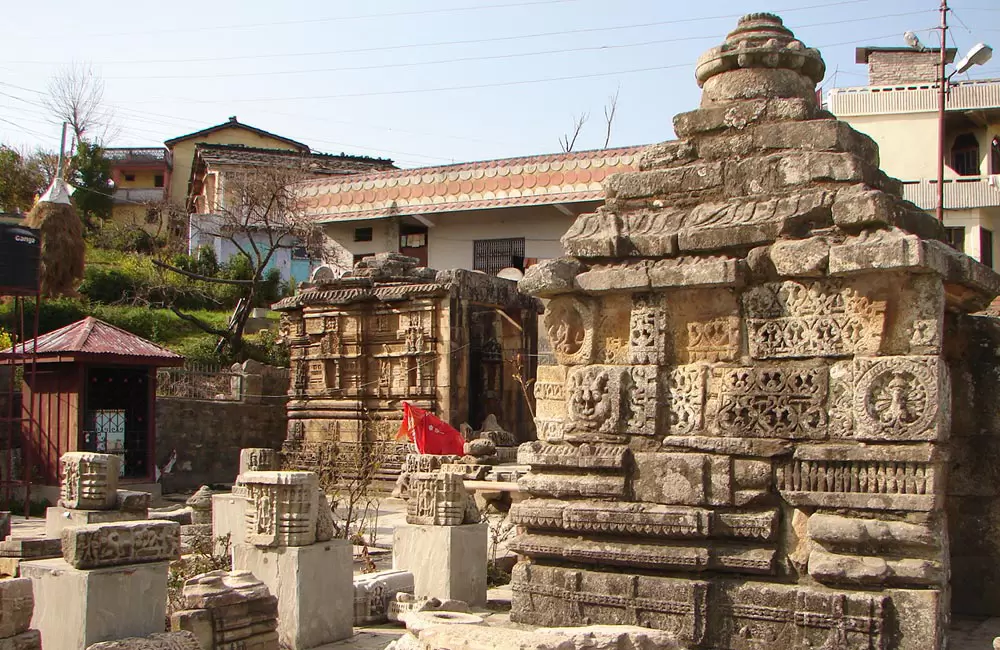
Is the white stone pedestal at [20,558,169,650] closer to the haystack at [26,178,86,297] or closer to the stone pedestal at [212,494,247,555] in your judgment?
the stone pedestal at [212,494,247,555]

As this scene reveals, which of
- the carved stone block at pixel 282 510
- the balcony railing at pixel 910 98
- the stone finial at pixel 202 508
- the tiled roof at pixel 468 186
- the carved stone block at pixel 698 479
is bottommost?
the stone finial at pixel 202 508

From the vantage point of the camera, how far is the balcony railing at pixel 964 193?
22.4 m

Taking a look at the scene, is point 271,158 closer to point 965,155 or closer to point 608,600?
point 965,155

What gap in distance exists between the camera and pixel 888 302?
5.70 meters

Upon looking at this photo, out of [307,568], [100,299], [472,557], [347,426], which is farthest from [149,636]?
[100,299]

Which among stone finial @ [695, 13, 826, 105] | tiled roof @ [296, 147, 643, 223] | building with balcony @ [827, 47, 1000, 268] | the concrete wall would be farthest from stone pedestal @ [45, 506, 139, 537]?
building with balcony @ [827, 47, 1000, 268]

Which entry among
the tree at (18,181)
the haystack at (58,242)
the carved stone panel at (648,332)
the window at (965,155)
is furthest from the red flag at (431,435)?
the tree at (18,181)

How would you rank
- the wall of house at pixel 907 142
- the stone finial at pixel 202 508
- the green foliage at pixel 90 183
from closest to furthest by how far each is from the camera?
the stone finial at pixel 202 508
the wall of house at pixel 907 142
the green foliage at pixel 90 183

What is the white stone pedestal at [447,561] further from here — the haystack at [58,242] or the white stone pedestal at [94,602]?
the haystack at [58,242]

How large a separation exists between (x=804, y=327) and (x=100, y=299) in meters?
27.1

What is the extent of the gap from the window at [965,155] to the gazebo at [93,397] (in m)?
18.5

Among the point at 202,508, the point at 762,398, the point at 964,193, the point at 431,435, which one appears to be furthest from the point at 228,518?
the point at 964,193

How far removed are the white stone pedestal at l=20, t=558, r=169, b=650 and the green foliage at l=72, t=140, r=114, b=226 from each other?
34352 mm

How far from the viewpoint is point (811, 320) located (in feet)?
19.6
